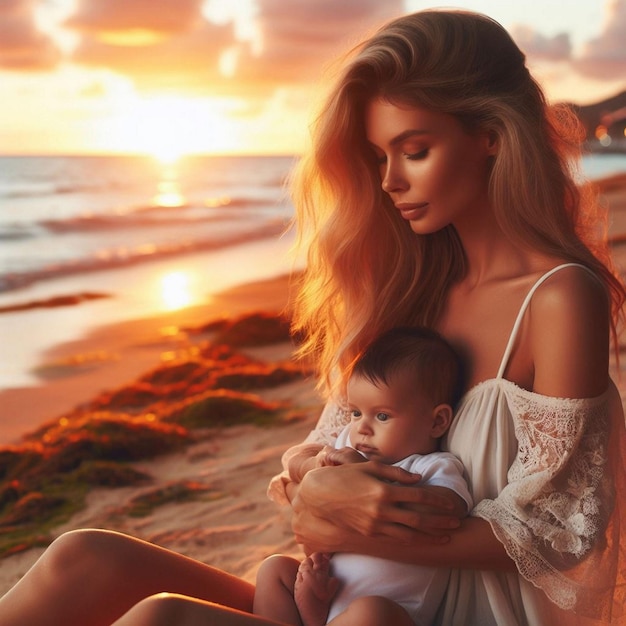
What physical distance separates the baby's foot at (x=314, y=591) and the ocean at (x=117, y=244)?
957mm

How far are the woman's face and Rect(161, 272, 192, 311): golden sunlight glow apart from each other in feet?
26.8

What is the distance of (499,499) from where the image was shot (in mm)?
1748

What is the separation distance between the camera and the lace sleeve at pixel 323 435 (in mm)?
2248

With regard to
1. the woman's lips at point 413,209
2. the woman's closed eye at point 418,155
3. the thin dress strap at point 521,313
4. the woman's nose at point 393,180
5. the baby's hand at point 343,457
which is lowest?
the baby's hand at point 343,457

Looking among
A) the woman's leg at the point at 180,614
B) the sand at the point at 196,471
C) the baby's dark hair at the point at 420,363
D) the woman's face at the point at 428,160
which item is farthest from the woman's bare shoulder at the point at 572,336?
the sand at the point at 196,471

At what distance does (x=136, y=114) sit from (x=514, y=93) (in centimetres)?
2635

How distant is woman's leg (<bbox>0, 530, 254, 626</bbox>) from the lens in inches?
72.7

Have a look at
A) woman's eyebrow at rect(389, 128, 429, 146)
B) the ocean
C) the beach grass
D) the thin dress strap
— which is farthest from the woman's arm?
the beach grass

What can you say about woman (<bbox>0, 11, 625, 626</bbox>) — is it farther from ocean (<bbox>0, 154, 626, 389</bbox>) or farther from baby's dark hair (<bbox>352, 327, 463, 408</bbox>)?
ocean (<bbox>0, 154, 626, 389</bbox>)

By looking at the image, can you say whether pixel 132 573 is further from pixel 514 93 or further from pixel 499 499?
pixel 514 93

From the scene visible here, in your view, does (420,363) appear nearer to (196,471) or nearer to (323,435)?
(323,435)

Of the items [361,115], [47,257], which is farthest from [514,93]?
[47,257]

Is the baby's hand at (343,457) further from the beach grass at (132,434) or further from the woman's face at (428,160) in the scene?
the beach grass at (132,434)

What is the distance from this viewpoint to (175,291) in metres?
11.1
